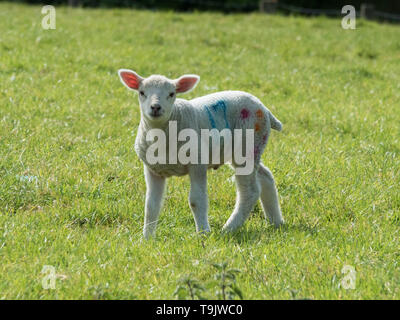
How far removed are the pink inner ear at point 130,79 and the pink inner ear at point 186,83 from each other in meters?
0.27

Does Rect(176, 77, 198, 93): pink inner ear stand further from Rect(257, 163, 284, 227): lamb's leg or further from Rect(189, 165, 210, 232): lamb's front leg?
Rect(257, 163, 284, 227): lamb's leg

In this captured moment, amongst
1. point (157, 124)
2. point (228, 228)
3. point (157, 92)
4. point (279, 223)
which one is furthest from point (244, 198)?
point (157, 92)

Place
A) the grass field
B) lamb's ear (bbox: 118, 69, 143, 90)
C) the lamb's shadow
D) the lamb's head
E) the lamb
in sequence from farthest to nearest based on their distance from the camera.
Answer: the lamb's shadow < lamb's ear (bbox: 118, 69, 143, 90) < the lamb < the lamb's head < the grass field

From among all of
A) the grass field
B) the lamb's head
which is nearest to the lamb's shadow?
the grass field

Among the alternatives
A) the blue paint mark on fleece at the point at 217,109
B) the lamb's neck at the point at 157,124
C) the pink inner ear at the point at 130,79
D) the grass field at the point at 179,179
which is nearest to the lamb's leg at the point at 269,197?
the grass field at the point at 179,179

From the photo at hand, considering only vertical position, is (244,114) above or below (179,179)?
above

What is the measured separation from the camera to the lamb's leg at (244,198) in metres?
4.51

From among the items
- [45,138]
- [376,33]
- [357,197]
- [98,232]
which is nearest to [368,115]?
[357,197]

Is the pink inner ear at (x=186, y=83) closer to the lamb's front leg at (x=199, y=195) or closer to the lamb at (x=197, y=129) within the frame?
the lamb at (x=197, y=129)

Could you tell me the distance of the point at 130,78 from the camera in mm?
4148

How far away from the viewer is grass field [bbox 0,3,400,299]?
364 cm

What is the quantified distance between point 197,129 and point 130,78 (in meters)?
0.54

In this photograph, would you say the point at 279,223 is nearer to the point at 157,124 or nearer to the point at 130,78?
the point at 157,124
